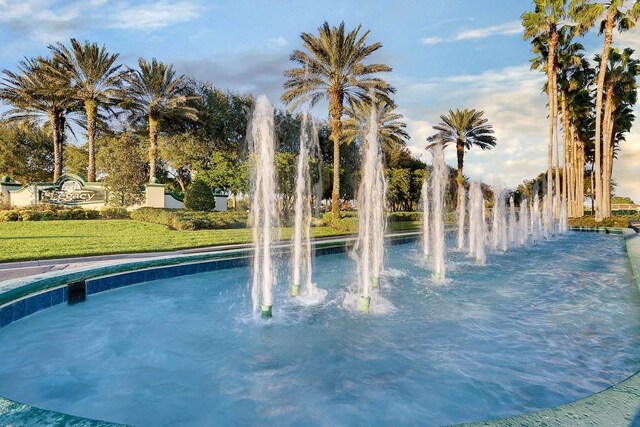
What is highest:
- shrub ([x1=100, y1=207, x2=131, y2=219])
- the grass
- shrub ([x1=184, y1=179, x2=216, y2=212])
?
shrub ([x1=184, y1=179, x2=216, y2=212])

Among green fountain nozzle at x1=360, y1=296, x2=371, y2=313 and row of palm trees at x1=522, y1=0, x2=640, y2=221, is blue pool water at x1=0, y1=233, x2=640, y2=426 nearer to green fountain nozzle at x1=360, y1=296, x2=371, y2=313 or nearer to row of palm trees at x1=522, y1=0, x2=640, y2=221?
green fountain nozzle at x1=360, y1=296, x2=371, y2=313

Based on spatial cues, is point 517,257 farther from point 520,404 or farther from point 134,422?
point 134,422

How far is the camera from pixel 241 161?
121ft

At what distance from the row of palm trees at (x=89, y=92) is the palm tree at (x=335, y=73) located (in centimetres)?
1099

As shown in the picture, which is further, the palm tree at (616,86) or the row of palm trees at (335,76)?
the palm tree at (616,86)

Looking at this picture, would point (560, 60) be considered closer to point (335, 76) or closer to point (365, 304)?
point (335, 76)

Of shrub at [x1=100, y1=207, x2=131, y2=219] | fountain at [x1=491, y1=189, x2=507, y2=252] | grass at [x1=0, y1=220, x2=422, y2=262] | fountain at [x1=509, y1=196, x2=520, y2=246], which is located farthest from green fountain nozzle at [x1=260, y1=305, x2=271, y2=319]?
shrub at [x1=100, y1=207, x2=131, y2=219]

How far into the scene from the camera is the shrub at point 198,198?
1101 inches

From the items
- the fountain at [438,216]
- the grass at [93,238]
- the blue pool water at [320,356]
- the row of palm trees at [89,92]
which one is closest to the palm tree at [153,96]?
the row of palm trees at [89,92]

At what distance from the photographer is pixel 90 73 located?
29.2m

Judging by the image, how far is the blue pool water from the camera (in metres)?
3.62

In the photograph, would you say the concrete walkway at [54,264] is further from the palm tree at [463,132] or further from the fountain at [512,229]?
the palm tree at [463,132]

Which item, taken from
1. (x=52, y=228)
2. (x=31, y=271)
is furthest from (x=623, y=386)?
(x=52, y=228)

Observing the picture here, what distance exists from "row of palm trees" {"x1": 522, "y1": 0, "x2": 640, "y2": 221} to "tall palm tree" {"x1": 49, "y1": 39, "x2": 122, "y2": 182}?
31017 millimetres
